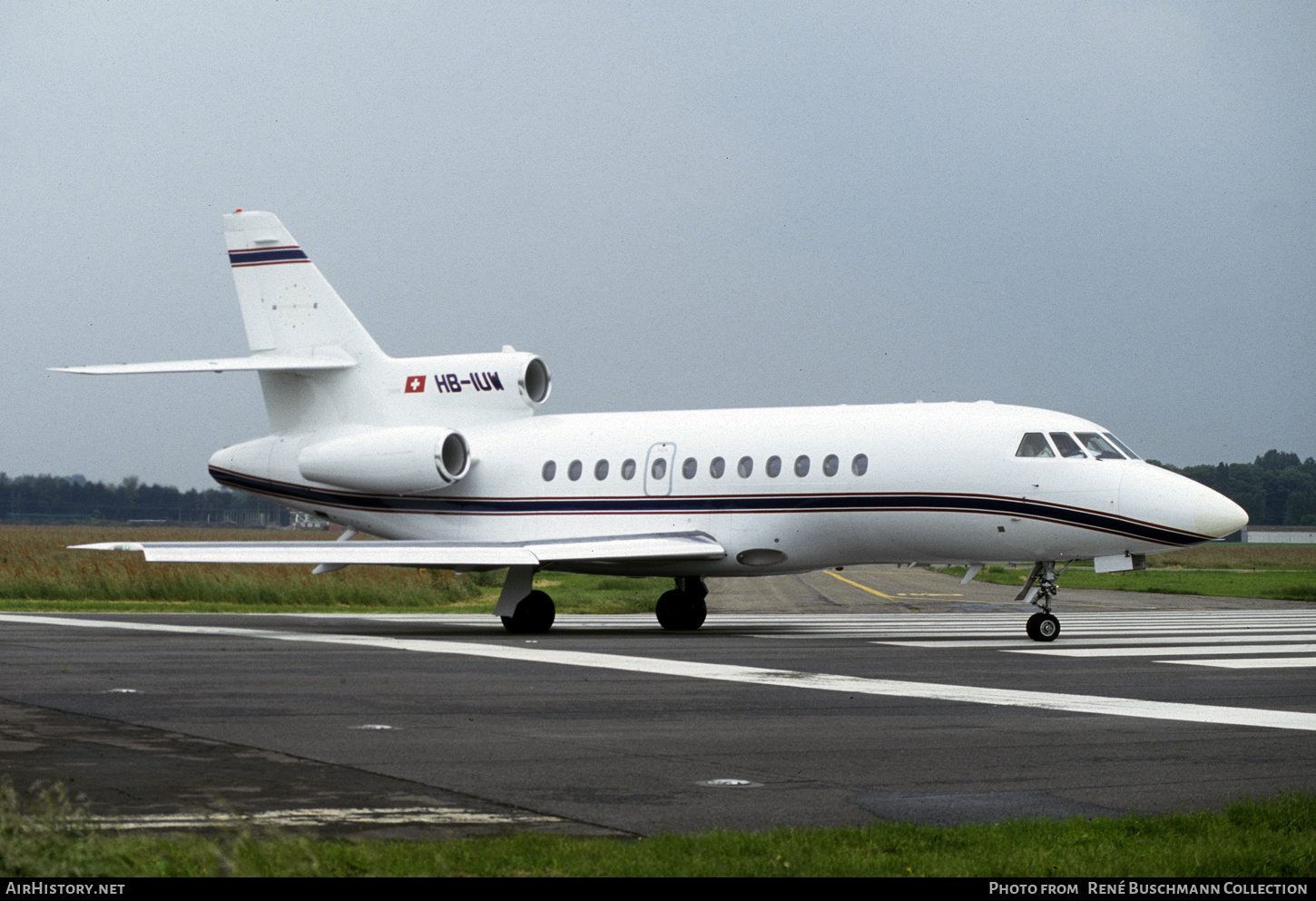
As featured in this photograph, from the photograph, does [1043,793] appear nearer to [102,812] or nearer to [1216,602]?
[102,812]

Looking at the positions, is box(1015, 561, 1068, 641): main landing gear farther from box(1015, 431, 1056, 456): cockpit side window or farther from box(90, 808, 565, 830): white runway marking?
box(90, 808, 565, 830): white runway marking

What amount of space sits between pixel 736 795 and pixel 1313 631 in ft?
61.6

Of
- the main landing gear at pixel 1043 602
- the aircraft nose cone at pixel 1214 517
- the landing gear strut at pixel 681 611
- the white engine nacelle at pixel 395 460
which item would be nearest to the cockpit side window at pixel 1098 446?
the aircraft nose cone at pixel 1214 517

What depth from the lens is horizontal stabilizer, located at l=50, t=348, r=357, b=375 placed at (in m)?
25.9

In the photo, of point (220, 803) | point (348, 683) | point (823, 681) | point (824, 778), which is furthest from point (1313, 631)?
point (220, 803)

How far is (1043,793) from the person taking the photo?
26.6 feet

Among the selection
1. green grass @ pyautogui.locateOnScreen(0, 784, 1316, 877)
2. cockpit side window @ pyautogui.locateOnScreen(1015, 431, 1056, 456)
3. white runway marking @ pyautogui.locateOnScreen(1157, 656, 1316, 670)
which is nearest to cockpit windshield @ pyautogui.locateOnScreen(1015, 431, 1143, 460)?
cockpit side window @ pyautogui.locateOnScreen(1015, 431, 1056, 456)

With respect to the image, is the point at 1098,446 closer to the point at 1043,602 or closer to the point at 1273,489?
the point at 1043,602

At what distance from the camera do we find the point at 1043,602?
20891 mm

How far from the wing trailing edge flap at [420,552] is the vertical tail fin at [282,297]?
6.58 m

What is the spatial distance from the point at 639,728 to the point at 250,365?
18.4 meters

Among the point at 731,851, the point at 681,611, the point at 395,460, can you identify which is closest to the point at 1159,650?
the point at 681,611

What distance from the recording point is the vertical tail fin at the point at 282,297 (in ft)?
93.5

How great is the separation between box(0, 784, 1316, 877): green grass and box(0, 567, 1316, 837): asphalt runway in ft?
1.73
